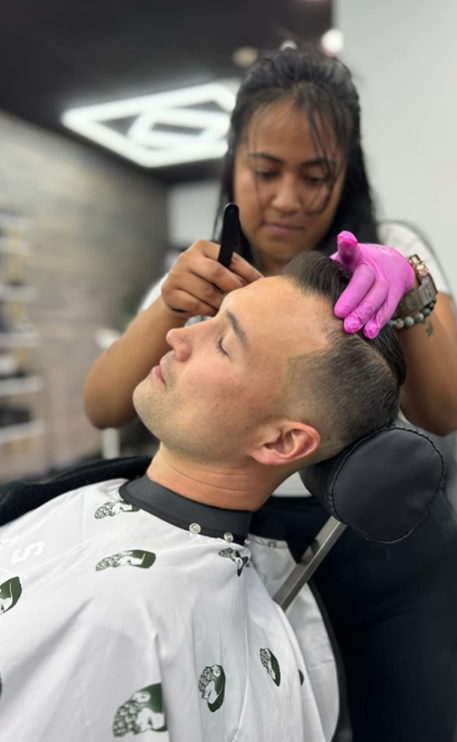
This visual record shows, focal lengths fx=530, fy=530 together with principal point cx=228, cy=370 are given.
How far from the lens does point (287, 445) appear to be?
0.89 meters

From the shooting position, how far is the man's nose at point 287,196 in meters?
1.15

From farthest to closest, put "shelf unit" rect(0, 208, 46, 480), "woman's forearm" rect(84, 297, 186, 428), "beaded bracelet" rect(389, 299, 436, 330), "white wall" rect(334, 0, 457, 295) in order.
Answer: "shelf unit" rect(0, 208, 46, 480), "white wall" rect(334, 0, 457, 295), "woman's forearm" rect(84, 297, 186, 428), "beaded bracelet" rect(389, 299, 436, 330)

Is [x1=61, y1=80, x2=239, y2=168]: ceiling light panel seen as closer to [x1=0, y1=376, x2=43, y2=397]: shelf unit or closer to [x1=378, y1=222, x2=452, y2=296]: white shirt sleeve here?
[x1=0, y1=376, x2=43, y2=397]: shelf unit

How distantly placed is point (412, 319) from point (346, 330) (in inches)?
6.5

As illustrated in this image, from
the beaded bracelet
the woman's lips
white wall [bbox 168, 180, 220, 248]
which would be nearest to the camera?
the beaded bracelet

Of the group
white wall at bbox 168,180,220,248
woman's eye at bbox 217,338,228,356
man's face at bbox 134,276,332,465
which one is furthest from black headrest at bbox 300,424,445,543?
white wall at bbox 168,180,220,248

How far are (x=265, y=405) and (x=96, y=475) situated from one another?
432 millimetres

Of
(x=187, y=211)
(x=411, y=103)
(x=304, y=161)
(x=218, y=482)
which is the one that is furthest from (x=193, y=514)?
(x=187, y=211)

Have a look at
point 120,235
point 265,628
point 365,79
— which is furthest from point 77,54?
point 265,628

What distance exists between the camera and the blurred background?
197 cm

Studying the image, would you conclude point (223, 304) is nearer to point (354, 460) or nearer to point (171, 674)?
point (354, 460)

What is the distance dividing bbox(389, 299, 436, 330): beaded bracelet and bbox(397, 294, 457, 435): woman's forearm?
0.01m

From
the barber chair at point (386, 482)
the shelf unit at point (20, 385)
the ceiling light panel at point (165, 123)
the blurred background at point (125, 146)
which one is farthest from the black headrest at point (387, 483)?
the shelf unit at point (20, 385)

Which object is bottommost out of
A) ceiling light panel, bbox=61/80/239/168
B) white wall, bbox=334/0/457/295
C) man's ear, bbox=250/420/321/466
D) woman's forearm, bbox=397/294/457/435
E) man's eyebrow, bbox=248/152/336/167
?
man's ear, bbox=250/420/321/466
